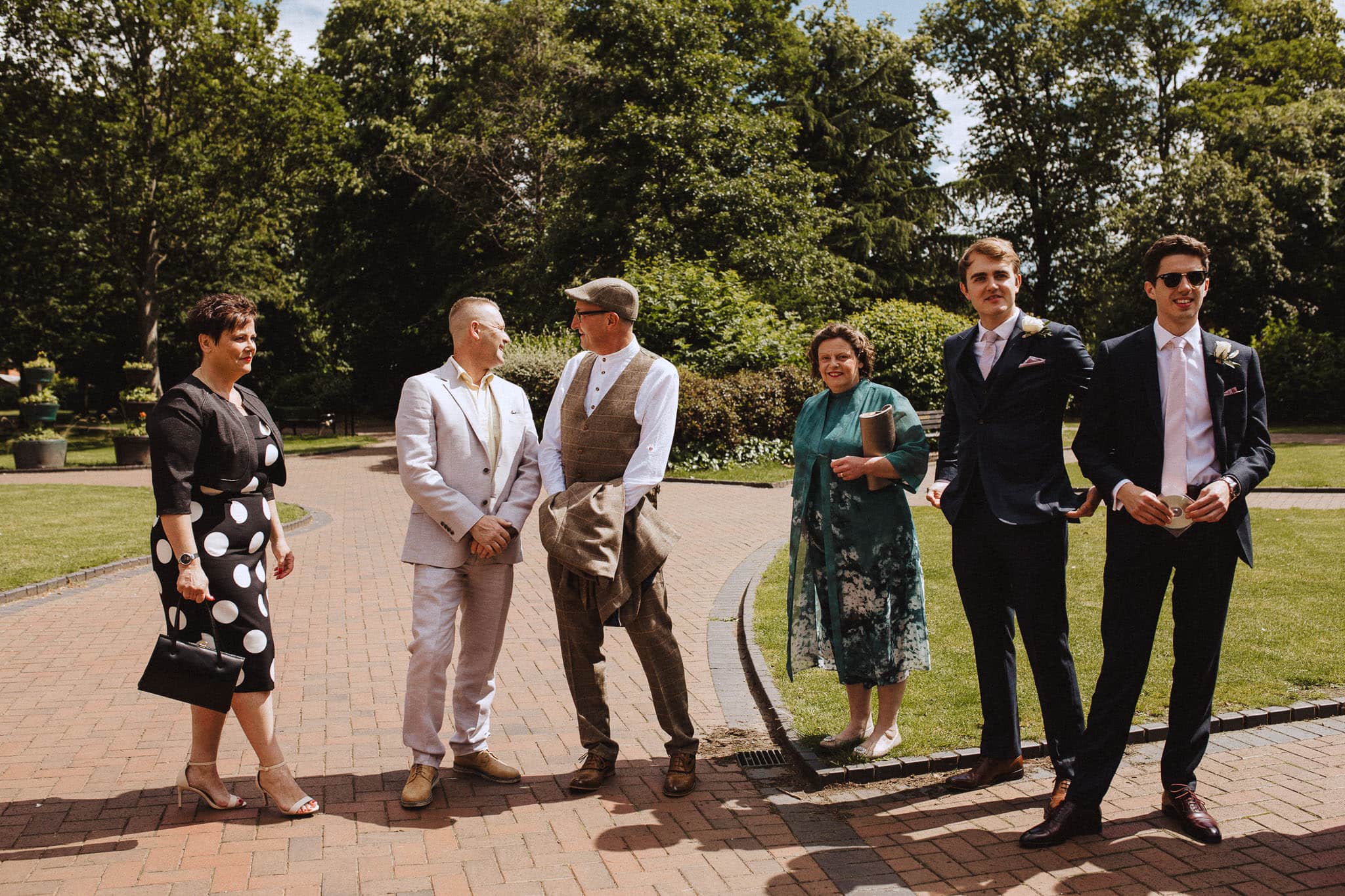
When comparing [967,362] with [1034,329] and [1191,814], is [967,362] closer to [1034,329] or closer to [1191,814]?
[1034,329]

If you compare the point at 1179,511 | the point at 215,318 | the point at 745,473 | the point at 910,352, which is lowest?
the point at 745,473

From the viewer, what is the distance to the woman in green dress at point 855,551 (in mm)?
4465

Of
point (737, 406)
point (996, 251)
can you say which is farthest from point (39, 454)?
point (996, 251)

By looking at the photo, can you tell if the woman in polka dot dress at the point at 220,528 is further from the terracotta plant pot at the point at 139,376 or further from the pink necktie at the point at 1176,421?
the terracotta plant pot at the point at 139,376

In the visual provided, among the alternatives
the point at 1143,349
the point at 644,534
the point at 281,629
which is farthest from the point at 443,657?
the point at 281,629

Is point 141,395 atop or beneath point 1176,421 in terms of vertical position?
atop

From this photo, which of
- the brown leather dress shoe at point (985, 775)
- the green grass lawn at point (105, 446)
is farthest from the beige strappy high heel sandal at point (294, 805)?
the green grass lawn at point (105, 446)

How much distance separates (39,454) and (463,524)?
20734 millimetres

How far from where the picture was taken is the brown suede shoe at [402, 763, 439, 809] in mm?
4031

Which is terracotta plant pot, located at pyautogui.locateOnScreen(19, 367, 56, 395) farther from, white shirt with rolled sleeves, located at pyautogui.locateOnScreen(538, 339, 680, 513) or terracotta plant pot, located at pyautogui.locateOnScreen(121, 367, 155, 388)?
white shirt with rolled sleeves, located at pyautogui.locateOnScreen(538, 339, 680, 513)

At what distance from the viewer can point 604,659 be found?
14.1 ft

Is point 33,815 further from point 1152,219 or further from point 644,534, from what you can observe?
point 1152,219

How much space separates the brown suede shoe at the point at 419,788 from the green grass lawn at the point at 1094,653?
1762mm

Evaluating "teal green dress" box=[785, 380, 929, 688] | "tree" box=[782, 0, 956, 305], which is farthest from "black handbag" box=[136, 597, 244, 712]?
"tree" box=[782, 0, 956, 305]
